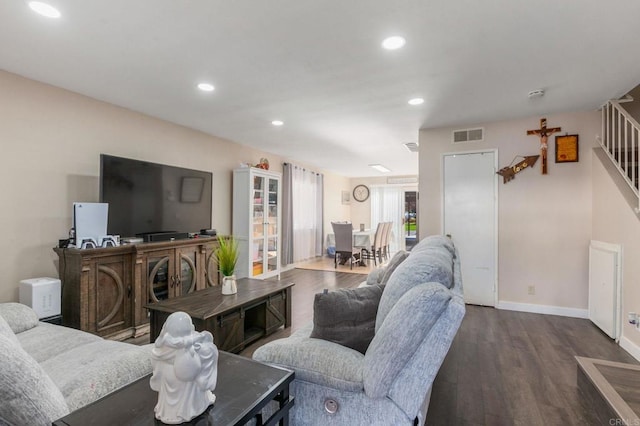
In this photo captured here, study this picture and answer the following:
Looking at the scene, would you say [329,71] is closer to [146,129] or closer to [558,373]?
[146,129]

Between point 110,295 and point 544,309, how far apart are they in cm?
469

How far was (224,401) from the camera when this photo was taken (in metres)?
1.05

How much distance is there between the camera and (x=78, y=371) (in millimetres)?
1422

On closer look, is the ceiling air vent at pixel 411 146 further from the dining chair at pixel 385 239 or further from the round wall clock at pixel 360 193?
the round wall clock at pixel 360 193

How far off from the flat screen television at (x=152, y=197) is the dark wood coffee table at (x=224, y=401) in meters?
2.53

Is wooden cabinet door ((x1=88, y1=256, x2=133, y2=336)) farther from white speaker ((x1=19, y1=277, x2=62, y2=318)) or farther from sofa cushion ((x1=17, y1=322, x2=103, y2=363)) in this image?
sofa cushion ((x1=17, y1=322, x2=103, y2=363))

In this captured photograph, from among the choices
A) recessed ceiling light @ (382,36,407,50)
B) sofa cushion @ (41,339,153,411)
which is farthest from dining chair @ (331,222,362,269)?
sofa cushion @ (41,339,153,411)

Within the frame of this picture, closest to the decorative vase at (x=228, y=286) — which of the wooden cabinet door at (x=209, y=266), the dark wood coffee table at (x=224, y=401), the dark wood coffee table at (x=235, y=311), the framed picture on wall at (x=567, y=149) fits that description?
the dark wood coffee table at (x=235, y=311)

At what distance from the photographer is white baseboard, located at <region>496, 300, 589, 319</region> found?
3.62 meters

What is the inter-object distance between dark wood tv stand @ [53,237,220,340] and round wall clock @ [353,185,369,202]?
656cm

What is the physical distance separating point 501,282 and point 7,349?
14.5 ft

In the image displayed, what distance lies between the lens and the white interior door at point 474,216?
13.1ft

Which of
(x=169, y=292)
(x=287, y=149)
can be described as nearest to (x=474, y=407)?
(x=169, y=292)

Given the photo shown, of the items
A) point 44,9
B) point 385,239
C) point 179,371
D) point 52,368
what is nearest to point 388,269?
point 179,371
